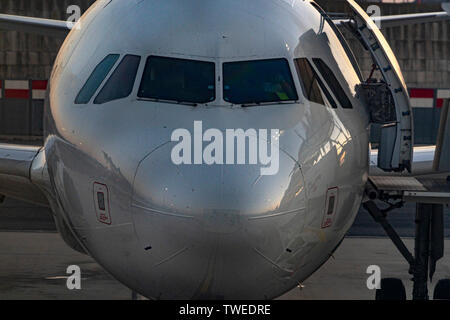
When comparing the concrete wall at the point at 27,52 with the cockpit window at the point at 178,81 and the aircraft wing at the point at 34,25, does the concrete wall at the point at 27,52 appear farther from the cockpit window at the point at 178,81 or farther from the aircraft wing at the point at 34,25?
the cockpit window at the point at 178,81

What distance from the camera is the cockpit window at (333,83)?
9.97 m

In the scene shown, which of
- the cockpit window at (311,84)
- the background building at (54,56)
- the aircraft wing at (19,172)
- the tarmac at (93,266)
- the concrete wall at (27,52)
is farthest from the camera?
the background building at (54,56)

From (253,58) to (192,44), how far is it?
0.60 meters

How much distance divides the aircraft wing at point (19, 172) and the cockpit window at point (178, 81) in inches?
166

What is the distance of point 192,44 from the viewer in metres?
9.30

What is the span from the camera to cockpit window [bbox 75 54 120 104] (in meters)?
9.64

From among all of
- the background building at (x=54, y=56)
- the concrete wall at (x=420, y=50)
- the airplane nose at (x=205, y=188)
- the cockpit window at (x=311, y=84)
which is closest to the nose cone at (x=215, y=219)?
the airplane nose at (x=205, y=188)

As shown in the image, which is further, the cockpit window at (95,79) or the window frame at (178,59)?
the cockpit window at (95,79)

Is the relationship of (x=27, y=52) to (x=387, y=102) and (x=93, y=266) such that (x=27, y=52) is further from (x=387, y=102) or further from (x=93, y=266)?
(x=387, y=102)

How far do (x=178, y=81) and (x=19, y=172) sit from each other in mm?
4849

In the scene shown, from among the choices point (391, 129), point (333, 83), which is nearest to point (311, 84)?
point (333, 83)

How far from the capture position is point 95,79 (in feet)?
31.9
